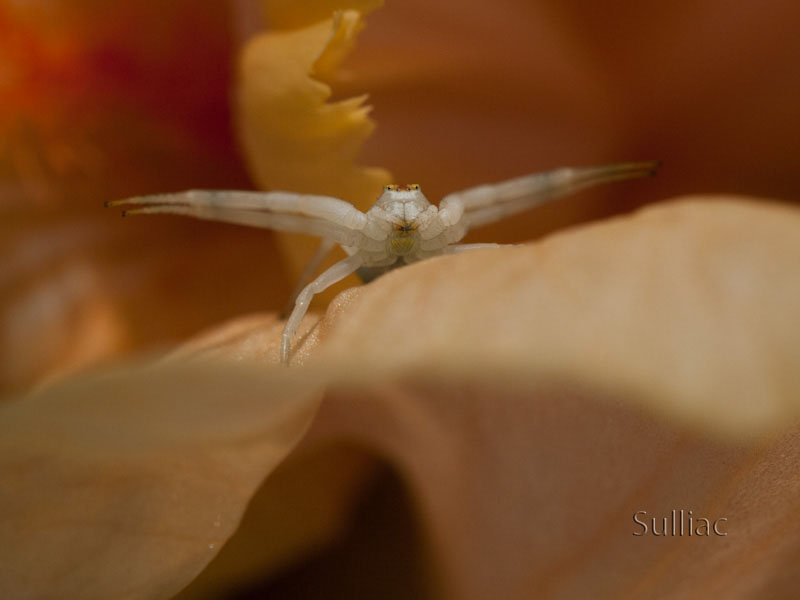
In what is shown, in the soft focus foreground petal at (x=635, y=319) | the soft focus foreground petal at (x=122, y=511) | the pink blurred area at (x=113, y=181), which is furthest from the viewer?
the pink blurred area at (x=113, y=181)

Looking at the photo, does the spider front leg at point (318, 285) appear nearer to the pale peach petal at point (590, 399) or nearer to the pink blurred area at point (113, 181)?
the pale peach petal at point (590, 399)

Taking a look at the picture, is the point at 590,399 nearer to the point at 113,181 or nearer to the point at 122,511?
the point at 122,511

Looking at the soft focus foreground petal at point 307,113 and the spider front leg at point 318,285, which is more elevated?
the soft focus foreground petal at point 307,113

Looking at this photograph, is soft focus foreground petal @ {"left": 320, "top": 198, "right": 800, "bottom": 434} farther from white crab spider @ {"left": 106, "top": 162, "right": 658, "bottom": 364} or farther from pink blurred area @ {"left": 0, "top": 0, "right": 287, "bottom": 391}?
pink blurred area @ {"left": 0, "top": 0, "right": 287, "bottom": 391}

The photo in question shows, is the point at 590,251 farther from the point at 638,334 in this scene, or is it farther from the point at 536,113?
the point at 536,113

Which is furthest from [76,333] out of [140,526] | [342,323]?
[342,323]

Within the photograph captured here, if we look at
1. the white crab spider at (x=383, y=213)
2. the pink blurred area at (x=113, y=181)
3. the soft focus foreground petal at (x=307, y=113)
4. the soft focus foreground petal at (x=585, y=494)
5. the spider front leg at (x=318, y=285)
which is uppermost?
the pink blurred area at (x=113, y=181)

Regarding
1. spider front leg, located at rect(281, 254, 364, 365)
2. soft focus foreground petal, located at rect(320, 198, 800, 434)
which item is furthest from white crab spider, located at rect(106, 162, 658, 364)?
soft focus foreground petal, located at rect(320, 198, 800, 434)

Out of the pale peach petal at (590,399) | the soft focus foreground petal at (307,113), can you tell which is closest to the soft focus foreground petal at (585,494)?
the pale peach petal at (590,399)

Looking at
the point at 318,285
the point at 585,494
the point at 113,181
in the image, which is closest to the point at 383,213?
the point at 318,285
